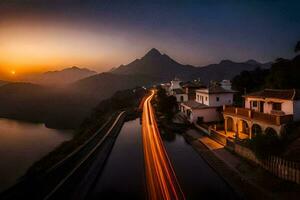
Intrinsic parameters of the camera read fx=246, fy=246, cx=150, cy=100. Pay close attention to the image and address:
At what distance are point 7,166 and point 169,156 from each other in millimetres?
32951

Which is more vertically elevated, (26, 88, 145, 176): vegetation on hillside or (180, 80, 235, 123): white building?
(180, 80, 235, 123): white building

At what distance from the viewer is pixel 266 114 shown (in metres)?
27.7

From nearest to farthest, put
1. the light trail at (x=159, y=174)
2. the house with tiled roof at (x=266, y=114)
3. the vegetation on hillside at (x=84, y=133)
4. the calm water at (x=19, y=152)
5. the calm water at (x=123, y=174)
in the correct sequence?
the light trail at (x=159, y=174), the calm water at (x=123, y=174), the house with tiled roof at (x=266, y=114), the vegetation on hillside at (x=84, y=133), the calm water at (x=19, y=152)

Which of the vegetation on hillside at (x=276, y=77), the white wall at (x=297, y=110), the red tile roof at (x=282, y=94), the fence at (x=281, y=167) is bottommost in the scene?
the fence at (x=281, y=167)

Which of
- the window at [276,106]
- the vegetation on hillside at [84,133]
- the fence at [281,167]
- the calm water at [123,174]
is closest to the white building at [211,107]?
the calm water at [123,174]

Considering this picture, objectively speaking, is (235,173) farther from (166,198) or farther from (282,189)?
(166,198)

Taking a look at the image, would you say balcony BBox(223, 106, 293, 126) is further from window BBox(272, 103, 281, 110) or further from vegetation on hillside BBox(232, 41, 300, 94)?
vegetation on hillside BBox(232, 41, 300, 94)

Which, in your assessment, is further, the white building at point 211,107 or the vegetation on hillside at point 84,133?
the white building at point 211,107

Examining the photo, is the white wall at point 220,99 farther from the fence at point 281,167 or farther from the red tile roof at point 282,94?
the fence at point 281,167

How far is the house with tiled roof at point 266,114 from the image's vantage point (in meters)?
26.7

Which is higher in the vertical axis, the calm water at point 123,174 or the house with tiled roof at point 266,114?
the house with tiled roof at point 266,114

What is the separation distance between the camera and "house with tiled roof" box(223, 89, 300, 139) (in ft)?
87.6

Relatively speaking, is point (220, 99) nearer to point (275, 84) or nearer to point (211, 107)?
point (211, 107)

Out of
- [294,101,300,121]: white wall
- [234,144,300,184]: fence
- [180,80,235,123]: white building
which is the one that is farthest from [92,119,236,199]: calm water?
[294,101,300,121]: white wall
